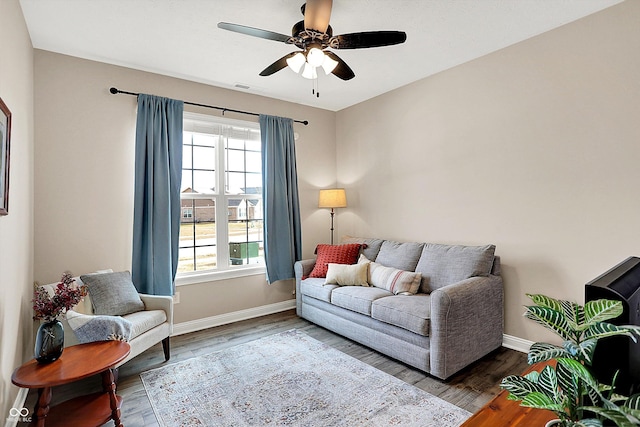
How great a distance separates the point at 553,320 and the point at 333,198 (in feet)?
12.1

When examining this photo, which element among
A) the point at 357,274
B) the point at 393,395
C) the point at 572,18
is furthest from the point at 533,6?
the point at 393,395

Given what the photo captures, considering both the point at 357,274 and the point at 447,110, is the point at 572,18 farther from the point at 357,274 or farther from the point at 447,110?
the point at 357,274

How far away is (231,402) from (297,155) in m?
3.06

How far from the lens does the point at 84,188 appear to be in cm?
309

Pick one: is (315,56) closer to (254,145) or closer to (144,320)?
(254,145)

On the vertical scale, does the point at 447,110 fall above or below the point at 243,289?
above

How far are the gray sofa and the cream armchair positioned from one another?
1.50m

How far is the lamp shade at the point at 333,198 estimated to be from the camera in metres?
4.43

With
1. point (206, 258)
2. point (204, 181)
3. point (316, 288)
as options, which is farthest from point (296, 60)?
point (206, 258)

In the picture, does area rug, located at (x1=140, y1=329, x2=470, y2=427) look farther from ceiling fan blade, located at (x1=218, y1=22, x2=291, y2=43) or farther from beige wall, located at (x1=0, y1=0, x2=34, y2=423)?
ceiling fan blade, located at (x1=218, y1=22, x2=291, y2=43)

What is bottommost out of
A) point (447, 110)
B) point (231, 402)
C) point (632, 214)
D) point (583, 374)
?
point (231, 402)

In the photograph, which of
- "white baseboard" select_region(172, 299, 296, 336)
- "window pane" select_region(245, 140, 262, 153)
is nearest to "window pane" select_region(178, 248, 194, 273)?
"white baseboard" select_region(172, 299, 296, 336)

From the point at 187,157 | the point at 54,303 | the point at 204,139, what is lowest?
the point at 54,303

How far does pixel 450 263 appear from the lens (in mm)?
3109
